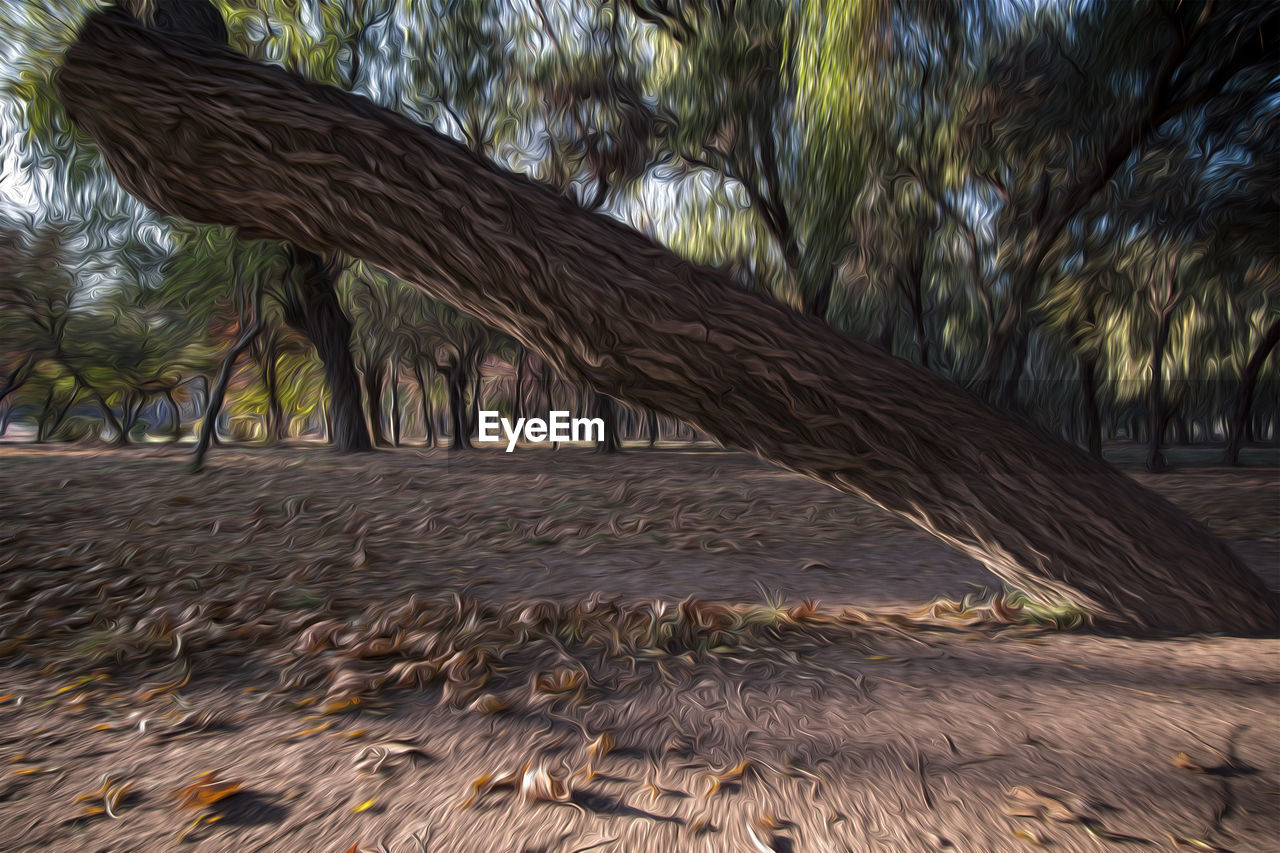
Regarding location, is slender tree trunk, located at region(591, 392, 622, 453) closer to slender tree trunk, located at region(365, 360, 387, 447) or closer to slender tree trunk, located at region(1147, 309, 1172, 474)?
slender tree trunk, located at region(365, 360, 387, 447)

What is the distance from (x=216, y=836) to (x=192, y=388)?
4717cm

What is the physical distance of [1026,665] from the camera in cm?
278

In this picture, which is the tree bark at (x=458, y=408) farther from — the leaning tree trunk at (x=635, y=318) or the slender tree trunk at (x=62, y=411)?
the slender tree trunk at (x=62, y=411)

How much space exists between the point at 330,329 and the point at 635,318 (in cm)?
1561

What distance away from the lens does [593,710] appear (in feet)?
7.78

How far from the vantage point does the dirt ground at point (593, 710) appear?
1.73m

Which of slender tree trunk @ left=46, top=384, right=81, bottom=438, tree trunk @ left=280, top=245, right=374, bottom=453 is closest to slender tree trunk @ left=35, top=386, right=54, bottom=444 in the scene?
slender tree trunk @ left=46, top=384, right=81, bottom=438

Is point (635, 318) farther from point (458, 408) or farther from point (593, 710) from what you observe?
point (458, 408)

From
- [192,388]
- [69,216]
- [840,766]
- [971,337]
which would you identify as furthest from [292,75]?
[192,388]

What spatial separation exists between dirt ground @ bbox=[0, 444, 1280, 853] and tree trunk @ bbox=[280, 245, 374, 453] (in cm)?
1133

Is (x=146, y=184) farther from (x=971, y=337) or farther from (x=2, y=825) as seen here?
(x=971, y=337)

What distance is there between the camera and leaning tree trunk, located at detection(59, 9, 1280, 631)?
8.84 feet

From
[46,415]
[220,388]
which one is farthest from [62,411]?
[220,388]

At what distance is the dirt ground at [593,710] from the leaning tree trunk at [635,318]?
0.49m
